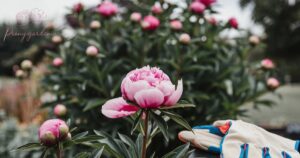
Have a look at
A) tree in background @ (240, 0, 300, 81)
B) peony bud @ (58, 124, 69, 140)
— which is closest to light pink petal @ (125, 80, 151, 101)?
peony bud @ (58, 124, 69, 140)

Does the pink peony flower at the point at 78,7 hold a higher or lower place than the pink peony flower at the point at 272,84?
higher

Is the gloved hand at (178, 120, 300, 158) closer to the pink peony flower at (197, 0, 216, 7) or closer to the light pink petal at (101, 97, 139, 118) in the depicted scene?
→ the light pink petal at (101, 97, 139, 118)

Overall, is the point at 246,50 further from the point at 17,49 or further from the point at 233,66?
the point at 17,49

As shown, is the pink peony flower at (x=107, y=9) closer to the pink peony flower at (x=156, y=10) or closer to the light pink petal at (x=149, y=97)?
the pink peony flower at (x=156, y=10)

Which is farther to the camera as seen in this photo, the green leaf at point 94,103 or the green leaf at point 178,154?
the green leaf at point 94,103

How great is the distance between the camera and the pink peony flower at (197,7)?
114 inches

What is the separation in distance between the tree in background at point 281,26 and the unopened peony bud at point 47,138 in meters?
12.3

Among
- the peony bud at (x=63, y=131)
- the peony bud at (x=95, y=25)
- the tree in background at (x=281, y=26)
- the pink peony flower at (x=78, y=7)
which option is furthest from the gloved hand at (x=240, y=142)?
the tree in background at (x=281, y=26)

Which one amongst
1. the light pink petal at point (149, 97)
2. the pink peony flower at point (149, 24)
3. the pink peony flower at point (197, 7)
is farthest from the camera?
the pink peony flower at point (197, 7)

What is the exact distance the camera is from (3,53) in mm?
17594

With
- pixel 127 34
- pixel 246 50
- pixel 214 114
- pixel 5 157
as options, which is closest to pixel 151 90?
pixel 214 114

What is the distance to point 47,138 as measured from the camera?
4.33ft

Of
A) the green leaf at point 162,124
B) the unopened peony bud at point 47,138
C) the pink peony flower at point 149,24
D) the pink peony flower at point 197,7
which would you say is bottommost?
the unopened peony bud at point 47,138

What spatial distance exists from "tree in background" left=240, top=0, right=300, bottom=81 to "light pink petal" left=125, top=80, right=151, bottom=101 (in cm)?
1230
